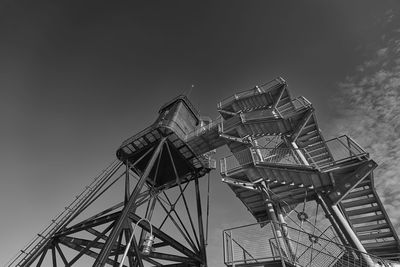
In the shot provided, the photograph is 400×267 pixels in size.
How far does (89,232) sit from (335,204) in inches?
399

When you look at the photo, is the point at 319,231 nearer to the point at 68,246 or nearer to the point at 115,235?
the point at 115,235

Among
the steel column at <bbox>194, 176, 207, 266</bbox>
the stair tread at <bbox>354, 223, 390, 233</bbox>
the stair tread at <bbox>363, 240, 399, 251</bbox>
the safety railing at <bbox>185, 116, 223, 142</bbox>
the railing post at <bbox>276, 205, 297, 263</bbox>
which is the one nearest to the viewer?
the railing post at <bbox>276, 205, 297, 263</bbox>

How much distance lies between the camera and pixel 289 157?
10.8 metres

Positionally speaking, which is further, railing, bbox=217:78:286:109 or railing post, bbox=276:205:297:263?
railing, bbox=217:78:286:109

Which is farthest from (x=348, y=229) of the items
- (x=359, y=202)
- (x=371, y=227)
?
(x=359, y=202)

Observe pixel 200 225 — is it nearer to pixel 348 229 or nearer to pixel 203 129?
pixel 203 129

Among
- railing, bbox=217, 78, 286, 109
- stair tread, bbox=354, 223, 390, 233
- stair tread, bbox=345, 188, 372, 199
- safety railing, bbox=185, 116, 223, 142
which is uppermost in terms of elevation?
railing, bbox=217, 78, 286, 109

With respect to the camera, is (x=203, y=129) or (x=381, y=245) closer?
(x=381, y=245)

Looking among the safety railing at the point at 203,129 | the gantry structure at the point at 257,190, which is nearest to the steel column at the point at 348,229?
the gantry structure at the point at 257,190

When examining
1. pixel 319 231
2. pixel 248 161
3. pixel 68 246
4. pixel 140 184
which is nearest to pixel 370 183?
pixel 319 231

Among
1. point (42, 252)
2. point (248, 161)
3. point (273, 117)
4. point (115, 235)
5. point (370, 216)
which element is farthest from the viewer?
point (273, 117)

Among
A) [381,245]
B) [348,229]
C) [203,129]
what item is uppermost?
[203,129]

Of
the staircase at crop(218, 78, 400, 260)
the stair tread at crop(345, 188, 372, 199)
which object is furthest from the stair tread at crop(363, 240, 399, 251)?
the stair tread at crop(345, 188, 372, 199)

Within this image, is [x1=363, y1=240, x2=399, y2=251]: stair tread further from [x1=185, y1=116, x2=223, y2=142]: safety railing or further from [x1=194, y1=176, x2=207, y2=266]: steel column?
[x1=185, y1=116, x2=223, y2=142]: safety railing
